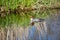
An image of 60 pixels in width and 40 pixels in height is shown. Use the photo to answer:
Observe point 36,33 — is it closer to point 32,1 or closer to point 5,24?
point 5,24

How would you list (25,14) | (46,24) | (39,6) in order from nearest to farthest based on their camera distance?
1. (46,24)
2. (25,14)
3. (39,6)

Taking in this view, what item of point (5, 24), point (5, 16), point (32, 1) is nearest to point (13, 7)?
point (5, 16)

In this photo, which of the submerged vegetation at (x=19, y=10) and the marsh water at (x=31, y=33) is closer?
the marsh water at (x=31, y=33)

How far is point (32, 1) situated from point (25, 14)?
0.63m

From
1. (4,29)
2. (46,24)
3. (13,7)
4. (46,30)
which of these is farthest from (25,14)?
(4,29)

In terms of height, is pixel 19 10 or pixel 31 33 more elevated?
pixel 19 10

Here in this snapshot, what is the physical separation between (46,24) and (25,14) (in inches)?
51.8

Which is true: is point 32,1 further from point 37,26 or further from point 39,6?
point 37,26

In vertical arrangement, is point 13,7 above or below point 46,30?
above

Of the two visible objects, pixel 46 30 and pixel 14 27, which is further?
pixel 46 30

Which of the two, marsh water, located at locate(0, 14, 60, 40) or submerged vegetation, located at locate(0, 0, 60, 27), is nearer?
marsh water, located at locate(0, 14, 60, 40)

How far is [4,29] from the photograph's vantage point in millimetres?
4824

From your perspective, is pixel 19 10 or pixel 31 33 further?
pixel 19 10

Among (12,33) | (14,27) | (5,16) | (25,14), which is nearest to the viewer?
(12,33)
